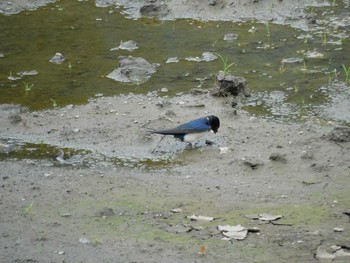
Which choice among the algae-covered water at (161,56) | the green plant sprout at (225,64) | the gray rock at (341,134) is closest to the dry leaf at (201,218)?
the gray rock at (341,134)

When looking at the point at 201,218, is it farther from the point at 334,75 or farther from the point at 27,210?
the point at 334,75

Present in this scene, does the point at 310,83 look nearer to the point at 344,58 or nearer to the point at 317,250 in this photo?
the point at 344,58

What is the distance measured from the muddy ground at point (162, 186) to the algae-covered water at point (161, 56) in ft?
1.39

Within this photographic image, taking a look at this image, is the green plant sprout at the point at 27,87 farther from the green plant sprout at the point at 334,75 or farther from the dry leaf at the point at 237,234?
the dry leaf at the point at 237,234

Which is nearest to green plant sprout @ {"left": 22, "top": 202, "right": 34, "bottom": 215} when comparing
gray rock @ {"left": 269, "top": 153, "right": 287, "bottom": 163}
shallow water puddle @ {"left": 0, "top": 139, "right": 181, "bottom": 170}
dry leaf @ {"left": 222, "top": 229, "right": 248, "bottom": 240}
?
shallow water puddle @ {"left": 0, "top": 139, "right": 181, "bottom": 170}

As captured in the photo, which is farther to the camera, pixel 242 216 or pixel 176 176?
pixel 176 176

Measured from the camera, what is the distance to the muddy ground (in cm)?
505

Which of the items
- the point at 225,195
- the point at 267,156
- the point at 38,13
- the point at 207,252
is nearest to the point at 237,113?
the point at 267,156

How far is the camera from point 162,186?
614 centimetres

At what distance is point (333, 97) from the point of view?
7621 mm

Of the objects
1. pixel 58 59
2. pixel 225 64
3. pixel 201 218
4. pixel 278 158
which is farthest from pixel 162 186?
pixel 58 59

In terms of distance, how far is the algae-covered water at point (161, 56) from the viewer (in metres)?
7.98

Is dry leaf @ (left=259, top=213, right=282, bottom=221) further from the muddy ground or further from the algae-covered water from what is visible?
the algae-covered water

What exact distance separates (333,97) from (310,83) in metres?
0.44
